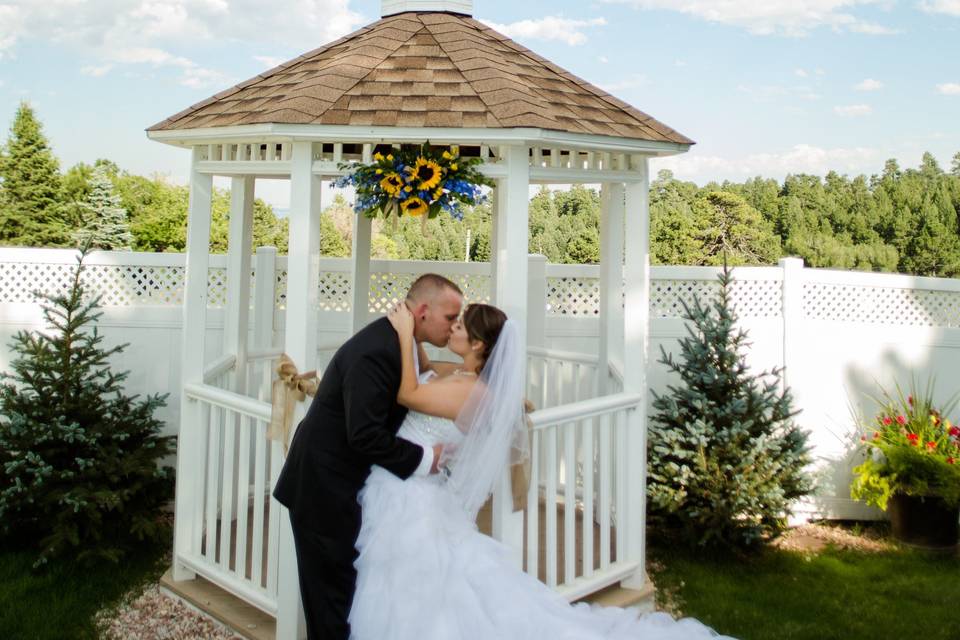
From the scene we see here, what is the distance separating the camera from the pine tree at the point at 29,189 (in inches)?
965

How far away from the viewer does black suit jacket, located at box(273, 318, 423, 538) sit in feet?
9.30

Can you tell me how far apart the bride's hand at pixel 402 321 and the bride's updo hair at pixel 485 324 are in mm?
222

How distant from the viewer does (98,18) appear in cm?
3375

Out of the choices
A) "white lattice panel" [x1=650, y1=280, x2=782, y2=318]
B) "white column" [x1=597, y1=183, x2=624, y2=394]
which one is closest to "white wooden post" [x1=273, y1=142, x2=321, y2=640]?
"white column" [x1=597, y1=183, x2=624, y2=394]

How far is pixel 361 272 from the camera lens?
18.2 ft

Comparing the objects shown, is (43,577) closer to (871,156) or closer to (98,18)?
(98,18)

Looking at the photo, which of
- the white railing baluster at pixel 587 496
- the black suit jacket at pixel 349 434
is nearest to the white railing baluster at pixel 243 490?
the black suit jacket at pixel 349 434

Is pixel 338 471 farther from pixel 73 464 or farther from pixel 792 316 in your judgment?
pixel 792 316

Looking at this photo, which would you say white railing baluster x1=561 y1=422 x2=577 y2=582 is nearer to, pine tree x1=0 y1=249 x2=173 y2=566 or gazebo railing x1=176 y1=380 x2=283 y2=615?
gazebo railing x1=176 y1=380 x2=283 y2=615

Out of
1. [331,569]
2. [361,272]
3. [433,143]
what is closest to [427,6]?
[433,143]

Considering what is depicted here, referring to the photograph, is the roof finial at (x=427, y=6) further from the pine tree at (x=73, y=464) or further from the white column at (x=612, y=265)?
the pine tree at (x=73, y=464)

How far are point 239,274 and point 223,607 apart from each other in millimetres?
2019

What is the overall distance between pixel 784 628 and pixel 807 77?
39789 mm

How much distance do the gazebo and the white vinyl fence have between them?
4.31 feet
